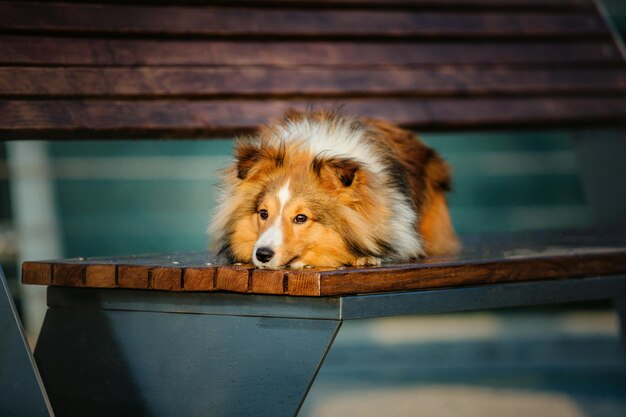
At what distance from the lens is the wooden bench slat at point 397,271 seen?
2.97m

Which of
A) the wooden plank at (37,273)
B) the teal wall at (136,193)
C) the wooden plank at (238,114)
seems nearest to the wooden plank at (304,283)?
the wooden plank at (37,273)

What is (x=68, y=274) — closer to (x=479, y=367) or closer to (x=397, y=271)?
(x=397, y=271)

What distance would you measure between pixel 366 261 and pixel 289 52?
1367mm

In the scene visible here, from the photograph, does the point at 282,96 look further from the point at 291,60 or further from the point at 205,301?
the point at 205,301

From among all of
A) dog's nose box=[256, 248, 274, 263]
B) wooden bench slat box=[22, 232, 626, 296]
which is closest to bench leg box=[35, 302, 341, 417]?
wooden bench slat box=[22, 232, 626, 296]

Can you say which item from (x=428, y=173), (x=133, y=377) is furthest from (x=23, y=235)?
(x=133, y=377)

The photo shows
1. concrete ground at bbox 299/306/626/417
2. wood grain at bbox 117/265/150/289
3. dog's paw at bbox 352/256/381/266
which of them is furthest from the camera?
concrete ground at bbox 299/306/626/417

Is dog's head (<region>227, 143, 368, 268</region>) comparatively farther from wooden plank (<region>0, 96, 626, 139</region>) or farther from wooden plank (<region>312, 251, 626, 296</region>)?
wooden plank (<region>0, 96, 626, 139</region>)

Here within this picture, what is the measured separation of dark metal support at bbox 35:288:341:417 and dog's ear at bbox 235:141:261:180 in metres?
0.66

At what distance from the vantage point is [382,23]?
15.6ft

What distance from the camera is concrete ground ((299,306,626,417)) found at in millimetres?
4953

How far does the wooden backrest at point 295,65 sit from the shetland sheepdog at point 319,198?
17.9 inches

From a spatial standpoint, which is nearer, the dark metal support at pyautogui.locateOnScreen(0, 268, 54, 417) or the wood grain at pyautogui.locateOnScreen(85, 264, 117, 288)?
the dark metal support at pyautogui.locateOnScreen(0, 268, 54, 417)

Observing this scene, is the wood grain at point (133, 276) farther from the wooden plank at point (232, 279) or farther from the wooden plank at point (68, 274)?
the wooden plank at point (232, 279)
